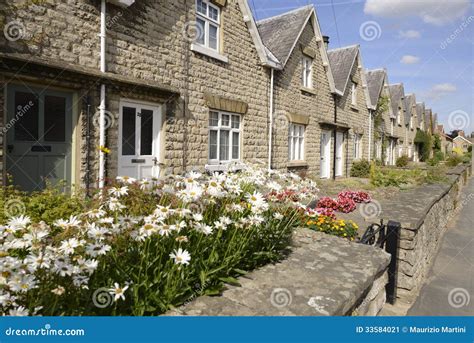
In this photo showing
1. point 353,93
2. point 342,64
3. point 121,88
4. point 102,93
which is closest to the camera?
point 102,93

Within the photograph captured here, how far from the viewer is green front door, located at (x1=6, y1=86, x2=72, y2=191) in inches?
232

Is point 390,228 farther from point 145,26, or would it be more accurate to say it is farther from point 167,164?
point 145,26

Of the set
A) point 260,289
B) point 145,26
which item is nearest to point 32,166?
point 145,26

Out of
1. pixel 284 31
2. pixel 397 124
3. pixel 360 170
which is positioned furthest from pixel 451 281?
pixel 397 124

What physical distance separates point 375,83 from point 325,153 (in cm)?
1191

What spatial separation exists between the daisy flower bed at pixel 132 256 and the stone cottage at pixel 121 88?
11.0 feet

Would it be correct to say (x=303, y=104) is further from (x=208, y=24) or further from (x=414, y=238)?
(x=414, y=238)

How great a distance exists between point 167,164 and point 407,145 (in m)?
35.5

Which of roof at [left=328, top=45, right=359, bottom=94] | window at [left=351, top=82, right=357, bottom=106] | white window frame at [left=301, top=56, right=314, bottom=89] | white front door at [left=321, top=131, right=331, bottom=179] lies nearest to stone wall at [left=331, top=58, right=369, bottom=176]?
window at [left=351, top=82, right=357, bottom=106]

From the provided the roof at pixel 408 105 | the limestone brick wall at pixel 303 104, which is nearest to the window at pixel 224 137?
the limestone brick wall at pixel 303 104

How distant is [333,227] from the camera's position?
575 centimetres

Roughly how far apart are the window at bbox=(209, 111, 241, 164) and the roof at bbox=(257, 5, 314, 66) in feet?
11.7

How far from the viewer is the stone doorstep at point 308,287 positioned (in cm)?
276

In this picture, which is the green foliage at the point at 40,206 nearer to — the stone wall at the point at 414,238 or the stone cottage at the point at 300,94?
the stone wall at the point at 414,238
